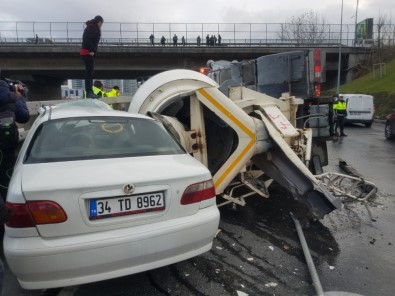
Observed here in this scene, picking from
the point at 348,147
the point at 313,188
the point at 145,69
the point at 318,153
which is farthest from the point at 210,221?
the point at 145,69

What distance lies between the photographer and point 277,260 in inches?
159

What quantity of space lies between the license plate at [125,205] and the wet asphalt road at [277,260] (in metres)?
0.83

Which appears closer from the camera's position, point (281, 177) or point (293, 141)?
point (281, 177)

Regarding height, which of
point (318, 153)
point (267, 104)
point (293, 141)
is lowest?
point (318, 153)

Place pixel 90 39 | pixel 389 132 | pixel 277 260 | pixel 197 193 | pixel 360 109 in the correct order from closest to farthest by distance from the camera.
A: pixel 197 193 → pixel 277 260 → pixel 90 39 → pixel 389 132 → pixel 360 109

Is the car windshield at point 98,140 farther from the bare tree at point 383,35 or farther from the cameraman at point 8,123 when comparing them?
the bare tree at point 383,35

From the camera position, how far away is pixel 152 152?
360 centimetres

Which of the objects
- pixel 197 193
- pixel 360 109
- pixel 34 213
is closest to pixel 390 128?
pixel 360 109

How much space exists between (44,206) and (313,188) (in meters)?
2.91

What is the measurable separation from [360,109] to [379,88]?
13450 millimetres

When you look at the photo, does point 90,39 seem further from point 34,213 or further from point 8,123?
point 34,213

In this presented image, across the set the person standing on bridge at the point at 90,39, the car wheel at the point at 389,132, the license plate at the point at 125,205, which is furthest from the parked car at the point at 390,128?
the license plate at the point at 125,205

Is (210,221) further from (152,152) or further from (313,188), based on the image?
(313,188)

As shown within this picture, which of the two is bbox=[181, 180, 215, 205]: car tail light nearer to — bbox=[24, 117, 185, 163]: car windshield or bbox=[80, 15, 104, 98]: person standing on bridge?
bbox=[24, 117, 185, 163]: car windshield
